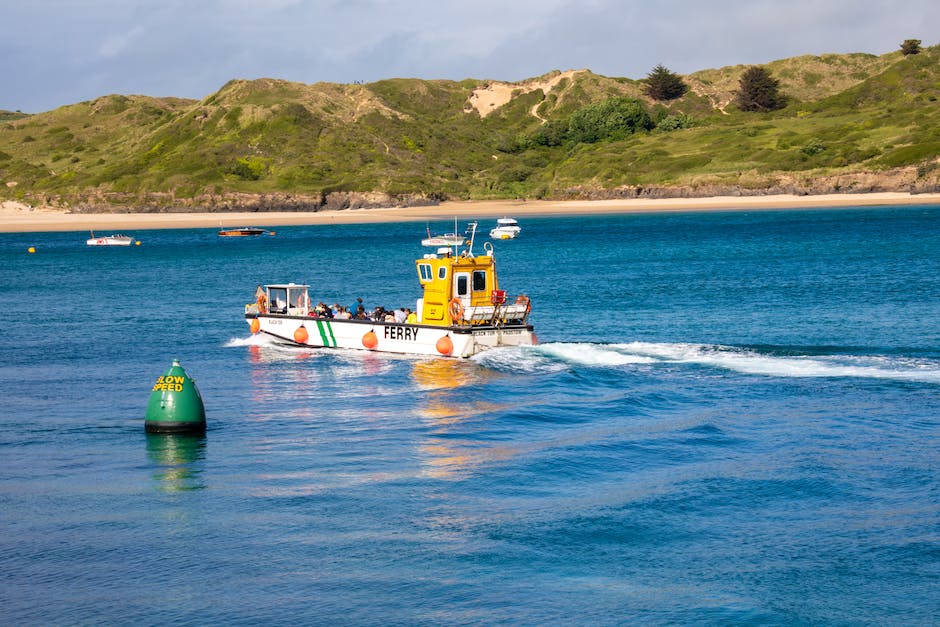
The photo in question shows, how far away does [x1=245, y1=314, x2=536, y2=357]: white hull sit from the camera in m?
38.7

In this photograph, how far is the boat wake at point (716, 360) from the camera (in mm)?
34031

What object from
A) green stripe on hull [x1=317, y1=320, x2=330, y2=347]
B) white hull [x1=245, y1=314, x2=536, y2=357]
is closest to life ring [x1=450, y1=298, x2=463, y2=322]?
white hull [x1=245, y1=314, x2=536, y2=357]

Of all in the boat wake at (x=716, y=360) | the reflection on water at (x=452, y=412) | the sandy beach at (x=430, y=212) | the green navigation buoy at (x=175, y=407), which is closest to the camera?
the reflection on water at (x=452, y=412)

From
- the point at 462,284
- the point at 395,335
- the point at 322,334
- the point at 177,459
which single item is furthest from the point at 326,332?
the point at 177,459

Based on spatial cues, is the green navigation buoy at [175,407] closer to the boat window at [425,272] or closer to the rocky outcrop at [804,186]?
the boat window at [425,272]

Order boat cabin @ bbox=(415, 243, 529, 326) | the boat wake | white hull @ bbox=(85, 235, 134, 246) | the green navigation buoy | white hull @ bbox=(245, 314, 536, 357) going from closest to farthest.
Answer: the green navigation buoy, the boat wake, white hull @ bbox=(245, 314, 536, 357), boat cabin @ bbox=(415, 243, 529, 326), white hull @ bbox=(85, 235, 134, 246)

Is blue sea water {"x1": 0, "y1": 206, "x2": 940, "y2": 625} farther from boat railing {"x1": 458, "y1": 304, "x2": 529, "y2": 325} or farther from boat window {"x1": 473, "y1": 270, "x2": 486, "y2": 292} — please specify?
boat window {"x1": 473, "y1": 270, "x2": 486, "y2": 292}

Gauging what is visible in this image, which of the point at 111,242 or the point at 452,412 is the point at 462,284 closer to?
the point at 452,412

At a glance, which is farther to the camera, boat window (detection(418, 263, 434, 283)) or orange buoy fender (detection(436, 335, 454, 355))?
boat window (detection(418, 263, 434, 283))

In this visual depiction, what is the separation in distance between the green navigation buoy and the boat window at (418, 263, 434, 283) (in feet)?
45.1

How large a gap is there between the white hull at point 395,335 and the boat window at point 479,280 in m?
2.08

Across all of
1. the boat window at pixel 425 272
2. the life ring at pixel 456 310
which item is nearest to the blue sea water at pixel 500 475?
the life ring at pixel 456 310

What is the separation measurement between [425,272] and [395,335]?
247cm

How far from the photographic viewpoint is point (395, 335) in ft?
133
